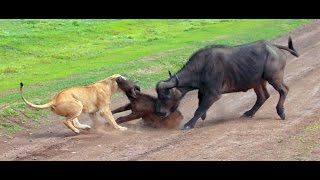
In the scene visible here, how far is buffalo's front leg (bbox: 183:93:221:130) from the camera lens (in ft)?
50.5

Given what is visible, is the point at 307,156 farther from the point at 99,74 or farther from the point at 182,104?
the point at 99,74

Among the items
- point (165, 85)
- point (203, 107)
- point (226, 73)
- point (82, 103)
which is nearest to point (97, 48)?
point (226, 73)

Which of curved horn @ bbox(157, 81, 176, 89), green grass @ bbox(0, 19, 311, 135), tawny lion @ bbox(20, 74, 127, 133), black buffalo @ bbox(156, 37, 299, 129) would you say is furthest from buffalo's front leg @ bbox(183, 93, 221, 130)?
green grass @ bbox(0, 19, 311, 135)

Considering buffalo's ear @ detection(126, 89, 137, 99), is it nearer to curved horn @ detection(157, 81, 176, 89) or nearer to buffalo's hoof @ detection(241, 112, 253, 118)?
curved horn @ detection(157, 81, 176, 89)

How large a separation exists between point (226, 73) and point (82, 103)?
3262 millimetres

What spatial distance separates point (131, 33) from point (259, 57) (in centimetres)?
2062

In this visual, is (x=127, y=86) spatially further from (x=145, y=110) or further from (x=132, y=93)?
(x=145, y=110)

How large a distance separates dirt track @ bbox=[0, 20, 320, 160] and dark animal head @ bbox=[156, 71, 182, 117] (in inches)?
17.0

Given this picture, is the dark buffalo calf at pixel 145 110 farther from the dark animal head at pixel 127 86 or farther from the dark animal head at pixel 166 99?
the dark animal head at pixel 166 99

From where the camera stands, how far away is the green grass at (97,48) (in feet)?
72.5

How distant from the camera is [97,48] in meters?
30.8

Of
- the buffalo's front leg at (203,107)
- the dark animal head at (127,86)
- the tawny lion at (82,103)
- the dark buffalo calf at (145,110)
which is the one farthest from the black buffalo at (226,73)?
the tawny lion at (82,103)

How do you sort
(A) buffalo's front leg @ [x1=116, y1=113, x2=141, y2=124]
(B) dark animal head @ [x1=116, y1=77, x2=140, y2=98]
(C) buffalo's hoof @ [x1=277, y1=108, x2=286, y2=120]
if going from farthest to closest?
(C) buffalo's hoof @ [x1=277, y1=108, x2=286, y2=120]
(A) buffalo's front leg @ [x1=116, y1=113, x2=141, y2=124]
(B) dark animal head @ [x1=116, y1=77, x2=140, y2=98]

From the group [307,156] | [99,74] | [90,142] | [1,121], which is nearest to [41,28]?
[99,74]
